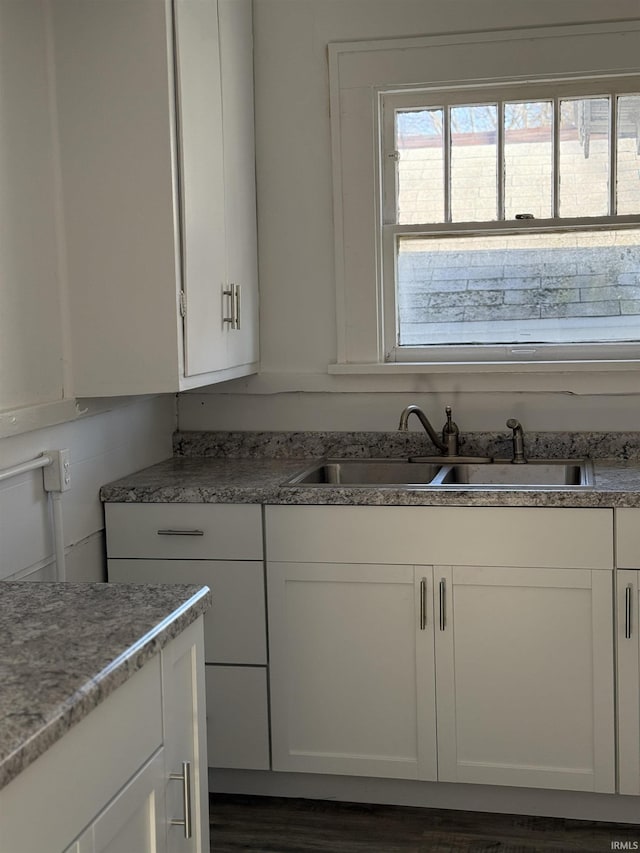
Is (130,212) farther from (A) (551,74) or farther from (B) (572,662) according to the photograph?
(B) (572,662)

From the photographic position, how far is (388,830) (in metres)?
2.76

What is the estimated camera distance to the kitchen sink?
3.08 m

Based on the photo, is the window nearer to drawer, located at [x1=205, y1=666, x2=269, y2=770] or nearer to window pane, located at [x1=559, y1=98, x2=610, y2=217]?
window pane, located at [x1=559, y1=98, x2=610, y2=217]

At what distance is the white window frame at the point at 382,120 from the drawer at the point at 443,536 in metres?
0.67

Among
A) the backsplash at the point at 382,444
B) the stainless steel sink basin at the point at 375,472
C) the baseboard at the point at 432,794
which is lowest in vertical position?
the baseboard at the point at 432,794

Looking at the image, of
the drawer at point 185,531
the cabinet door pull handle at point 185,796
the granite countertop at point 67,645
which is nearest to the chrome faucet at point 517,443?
the drawer at point 185,531

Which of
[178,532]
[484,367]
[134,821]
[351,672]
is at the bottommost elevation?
[351,672]

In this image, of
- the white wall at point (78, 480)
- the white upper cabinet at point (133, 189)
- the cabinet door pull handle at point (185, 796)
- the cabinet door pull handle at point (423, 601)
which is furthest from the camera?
the cabinet door pull handle at point (423, 601)

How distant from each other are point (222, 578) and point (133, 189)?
1.08 metres

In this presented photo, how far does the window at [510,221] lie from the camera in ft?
10.4

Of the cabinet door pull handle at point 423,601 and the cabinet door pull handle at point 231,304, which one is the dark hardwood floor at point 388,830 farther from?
the cabinet door pull handle at point 231,304

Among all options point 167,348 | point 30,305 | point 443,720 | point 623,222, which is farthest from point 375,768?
point 623,222

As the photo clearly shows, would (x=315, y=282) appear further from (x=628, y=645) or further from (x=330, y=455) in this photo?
(x=628, y=645)

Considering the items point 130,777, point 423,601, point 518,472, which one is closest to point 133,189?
point 423,601
